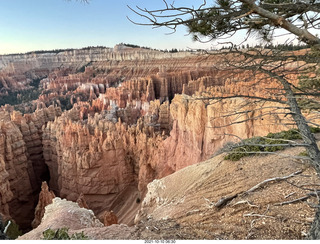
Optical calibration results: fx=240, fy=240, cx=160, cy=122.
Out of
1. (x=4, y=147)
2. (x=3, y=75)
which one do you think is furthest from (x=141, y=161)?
(x=3, y=75)

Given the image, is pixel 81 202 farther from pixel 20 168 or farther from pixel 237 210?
pixel 237 210

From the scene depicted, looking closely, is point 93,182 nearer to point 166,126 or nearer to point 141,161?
point 141,161

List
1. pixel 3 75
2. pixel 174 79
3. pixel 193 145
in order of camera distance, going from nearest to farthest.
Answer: pixel 193 145 → pixel 174 79 → pixel 3 75

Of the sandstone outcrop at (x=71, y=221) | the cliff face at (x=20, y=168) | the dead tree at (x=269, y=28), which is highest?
the dead tree at (x=269, y=28)

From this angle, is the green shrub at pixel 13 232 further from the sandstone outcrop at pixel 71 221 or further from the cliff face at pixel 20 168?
the sandstone outcrop at pixel 71 221

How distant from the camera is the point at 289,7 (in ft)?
7.80

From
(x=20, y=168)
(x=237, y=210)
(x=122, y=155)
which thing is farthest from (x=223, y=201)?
(x=20, y=168)

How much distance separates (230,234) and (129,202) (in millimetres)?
11072

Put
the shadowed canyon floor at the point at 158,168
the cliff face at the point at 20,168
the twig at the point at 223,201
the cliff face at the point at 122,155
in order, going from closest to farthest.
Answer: the shadowed canyon floor at the point at 158,168, the twig at the point at 223,201, the cliff face at the point at 122,155, the cliff face at the point at 20,168

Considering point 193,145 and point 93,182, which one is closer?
point 193,145

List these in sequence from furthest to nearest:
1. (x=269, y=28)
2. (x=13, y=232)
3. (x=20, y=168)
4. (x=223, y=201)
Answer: (x=20, y=168), (x=13, y=232), (x=223, y=201), (x=269, y=28)

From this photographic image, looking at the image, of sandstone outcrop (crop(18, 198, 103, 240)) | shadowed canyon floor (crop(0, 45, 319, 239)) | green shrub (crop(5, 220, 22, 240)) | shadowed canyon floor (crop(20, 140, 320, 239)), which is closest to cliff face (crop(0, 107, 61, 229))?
shadowed canyon floor (crop(0, 45, 319, 239))

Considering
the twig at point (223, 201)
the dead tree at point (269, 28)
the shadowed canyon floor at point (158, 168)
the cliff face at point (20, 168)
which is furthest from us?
the cliff face at point (20, 168)

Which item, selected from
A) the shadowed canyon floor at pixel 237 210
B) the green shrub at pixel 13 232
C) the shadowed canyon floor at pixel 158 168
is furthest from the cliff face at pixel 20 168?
the shadowed canyon floor at pixel 237 210
